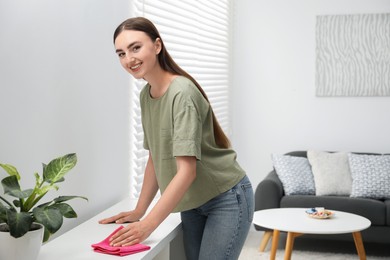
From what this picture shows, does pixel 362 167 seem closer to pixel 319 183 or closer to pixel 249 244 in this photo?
pixel 319 183

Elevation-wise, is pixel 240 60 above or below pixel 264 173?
above

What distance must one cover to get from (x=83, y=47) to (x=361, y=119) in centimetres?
388

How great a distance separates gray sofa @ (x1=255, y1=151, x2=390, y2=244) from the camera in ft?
16.6

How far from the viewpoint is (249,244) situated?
17.9 ft

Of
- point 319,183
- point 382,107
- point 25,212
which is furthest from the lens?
point 382,107

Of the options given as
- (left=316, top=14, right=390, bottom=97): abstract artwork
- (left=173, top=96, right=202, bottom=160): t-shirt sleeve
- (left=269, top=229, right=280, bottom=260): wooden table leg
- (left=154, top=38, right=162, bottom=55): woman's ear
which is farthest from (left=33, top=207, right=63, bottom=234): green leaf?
(left=316, top=14, right=390, bottom=97): abstract artwork

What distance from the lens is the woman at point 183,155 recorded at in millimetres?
2148

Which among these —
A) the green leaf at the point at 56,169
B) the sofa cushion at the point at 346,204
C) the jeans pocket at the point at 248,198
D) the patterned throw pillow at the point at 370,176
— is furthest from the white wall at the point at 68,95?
the patterned throw pillow at the point at 370,176

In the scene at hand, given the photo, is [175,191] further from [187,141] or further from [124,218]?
[124,218]

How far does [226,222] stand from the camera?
2316mm

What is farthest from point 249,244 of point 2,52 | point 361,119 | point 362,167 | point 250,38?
point 2,52

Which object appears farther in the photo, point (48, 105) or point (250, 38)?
point (250, 38)

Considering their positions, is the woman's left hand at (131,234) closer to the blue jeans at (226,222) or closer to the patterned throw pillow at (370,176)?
the blue jeans at (226,222)

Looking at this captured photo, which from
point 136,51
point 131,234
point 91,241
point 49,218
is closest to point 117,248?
point 131,234
